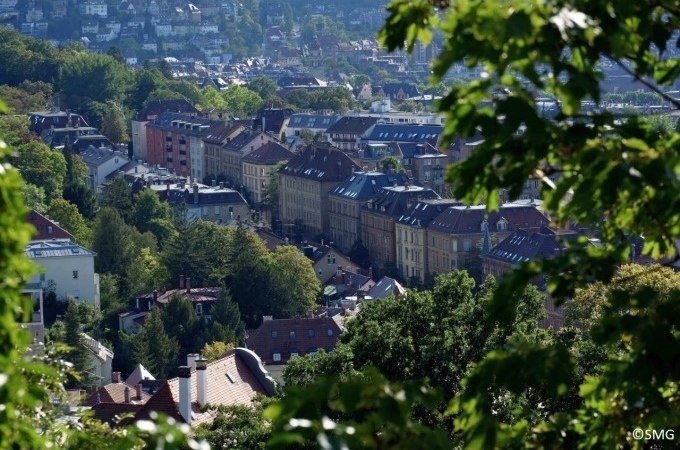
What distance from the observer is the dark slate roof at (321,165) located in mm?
87562

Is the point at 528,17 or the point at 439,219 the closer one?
the point at 528,17

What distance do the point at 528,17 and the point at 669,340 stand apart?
3.75ft

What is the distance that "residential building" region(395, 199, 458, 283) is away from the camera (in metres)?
73.9

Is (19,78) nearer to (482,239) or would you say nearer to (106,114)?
(106,114)

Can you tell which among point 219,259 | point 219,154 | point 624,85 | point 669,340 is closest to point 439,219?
point 219,259

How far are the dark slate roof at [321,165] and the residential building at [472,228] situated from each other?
15285 millimetres

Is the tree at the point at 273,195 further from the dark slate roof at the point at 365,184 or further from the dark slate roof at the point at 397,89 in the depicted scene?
the dark slate roof at the point at 397,89

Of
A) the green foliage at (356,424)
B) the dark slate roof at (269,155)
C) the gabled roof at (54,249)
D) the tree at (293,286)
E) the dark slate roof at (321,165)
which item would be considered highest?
the green foliage at (356,424)

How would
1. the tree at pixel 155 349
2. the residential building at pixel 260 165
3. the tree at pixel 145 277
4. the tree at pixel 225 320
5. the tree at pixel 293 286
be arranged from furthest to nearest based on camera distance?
the residential building at pixel 260 165 < the tree at pixel 145 277 < the tree at pixel 293 286 < the tree at pixel 225 320 < the tree at pixel 155 349

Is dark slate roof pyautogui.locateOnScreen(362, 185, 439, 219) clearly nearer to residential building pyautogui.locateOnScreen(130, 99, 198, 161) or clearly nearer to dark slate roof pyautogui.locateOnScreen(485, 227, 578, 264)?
dark slate roof pyautogui.locateOnScreen(485, 227, 578, 264)

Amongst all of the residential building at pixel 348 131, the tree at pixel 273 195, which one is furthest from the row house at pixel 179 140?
the tree at pixel 273 195

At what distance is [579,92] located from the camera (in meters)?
5.79

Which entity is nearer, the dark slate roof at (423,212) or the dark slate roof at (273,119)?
the dark slate roof at (423,212)

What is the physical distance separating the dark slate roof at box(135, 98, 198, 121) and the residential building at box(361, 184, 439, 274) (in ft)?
124
